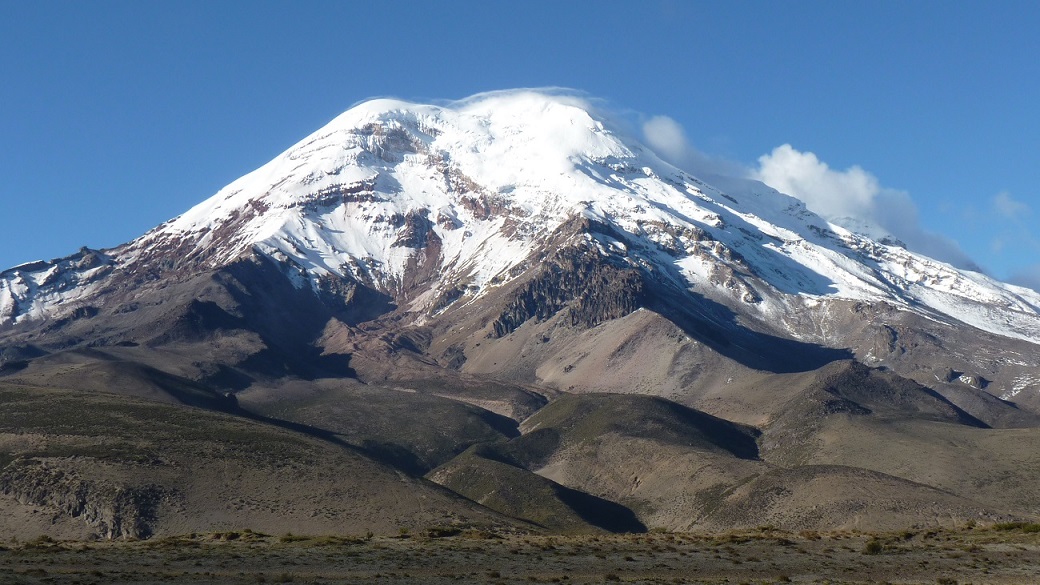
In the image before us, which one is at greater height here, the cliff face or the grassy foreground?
the cliff face

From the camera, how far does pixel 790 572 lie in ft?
221

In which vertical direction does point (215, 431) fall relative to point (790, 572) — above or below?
above

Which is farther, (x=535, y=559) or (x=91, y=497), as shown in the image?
(x=91, y=497)

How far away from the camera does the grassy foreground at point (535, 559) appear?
63.8 metres

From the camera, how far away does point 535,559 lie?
71000mm

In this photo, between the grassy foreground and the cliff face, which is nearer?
the grassy foreground

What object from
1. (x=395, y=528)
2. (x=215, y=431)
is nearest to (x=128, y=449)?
(x=215, y=431)

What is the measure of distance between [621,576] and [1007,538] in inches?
1153

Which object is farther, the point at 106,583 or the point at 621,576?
the point at 621,576

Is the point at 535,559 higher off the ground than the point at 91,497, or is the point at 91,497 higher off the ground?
the point at 91,497

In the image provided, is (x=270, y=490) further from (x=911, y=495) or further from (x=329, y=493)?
(x=911, y=495)

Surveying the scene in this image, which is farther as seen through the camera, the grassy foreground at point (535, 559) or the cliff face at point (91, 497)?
the cliff face at point (91, 497)

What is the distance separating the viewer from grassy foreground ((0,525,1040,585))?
6375 cm

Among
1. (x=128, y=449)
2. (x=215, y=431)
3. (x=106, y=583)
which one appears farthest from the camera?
(x=215, y=431)
